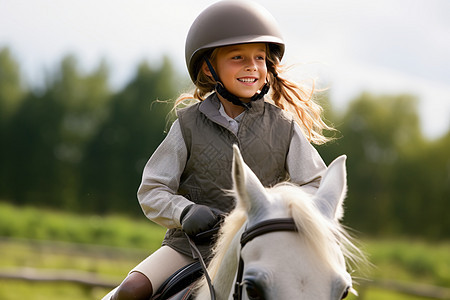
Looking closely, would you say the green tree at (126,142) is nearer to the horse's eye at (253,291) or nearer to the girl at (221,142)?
the girl at (221,142)

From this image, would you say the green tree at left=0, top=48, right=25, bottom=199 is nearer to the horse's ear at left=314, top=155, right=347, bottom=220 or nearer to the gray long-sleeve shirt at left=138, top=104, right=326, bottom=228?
the gray long-sleeve shirt at left=138, top=104, right=326, bottom=228

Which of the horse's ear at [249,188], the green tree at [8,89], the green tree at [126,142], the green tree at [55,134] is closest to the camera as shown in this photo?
the horse's ear at [249,188]

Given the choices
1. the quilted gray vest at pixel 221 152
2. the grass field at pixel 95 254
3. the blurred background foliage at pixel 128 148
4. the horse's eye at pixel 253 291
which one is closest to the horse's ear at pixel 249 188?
the horse's eye at pixel 253 291

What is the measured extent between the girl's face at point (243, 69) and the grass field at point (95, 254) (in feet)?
29.7

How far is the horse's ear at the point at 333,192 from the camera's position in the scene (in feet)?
7.45

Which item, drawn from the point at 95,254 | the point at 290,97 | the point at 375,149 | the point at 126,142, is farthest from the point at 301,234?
the point at 126,142

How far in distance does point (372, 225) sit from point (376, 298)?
36.3 ft

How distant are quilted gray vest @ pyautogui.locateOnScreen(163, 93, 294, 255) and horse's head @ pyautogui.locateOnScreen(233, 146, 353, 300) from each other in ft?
2.39

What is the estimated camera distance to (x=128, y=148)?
31.1 meters

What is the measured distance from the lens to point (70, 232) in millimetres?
21359

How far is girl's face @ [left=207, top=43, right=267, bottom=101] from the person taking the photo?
10.4ft

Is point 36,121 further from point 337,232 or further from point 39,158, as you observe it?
point 337,232

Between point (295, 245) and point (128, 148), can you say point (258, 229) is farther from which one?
point (128, 148)

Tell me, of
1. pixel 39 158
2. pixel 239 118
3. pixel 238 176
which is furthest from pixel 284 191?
pixel 39 158
